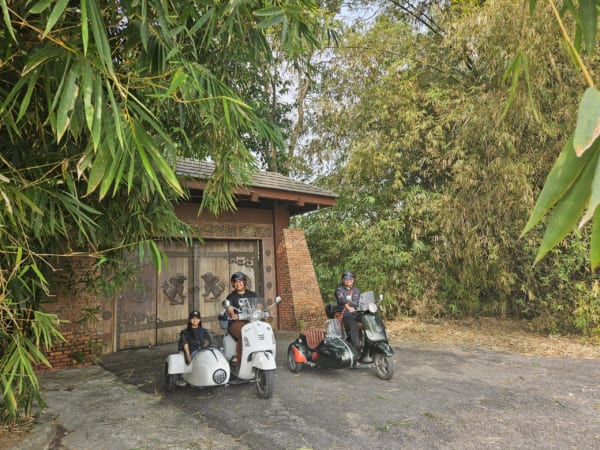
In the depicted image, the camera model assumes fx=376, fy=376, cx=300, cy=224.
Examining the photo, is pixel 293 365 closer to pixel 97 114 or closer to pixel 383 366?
pixel 383 366

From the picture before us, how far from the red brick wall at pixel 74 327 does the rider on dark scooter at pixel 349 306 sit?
12.4ft

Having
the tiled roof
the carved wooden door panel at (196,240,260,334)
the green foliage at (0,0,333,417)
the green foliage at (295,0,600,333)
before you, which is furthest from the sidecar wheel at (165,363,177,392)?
the green foliage at (295,0,600,333)

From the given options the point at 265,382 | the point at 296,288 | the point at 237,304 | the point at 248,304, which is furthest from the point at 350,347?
the point at 296,288

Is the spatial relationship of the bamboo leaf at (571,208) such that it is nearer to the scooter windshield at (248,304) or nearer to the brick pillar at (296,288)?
the scooter windshield at (248,304)

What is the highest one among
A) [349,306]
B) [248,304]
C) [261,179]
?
[261,179]

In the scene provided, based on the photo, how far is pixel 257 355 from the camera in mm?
4242

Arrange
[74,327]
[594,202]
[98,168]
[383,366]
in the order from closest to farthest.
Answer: [594,202] → [98,168] → [383,366] → [74,327]

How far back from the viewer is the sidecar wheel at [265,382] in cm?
413

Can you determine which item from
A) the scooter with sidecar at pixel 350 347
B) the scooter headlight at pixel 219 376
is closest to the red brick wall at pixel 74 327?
the scooter headlight at pixel 219 376

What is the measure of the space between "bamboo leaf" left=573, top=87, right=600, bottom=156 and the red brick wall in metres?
6.27

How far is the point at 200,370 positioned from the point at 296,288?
4431 millimetres

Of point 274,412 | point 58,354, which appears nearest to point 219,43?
point 274,412

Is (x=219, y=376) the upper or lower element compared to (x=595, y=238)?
lower

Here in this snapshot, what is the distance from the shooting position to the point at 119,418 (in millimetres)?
3727
